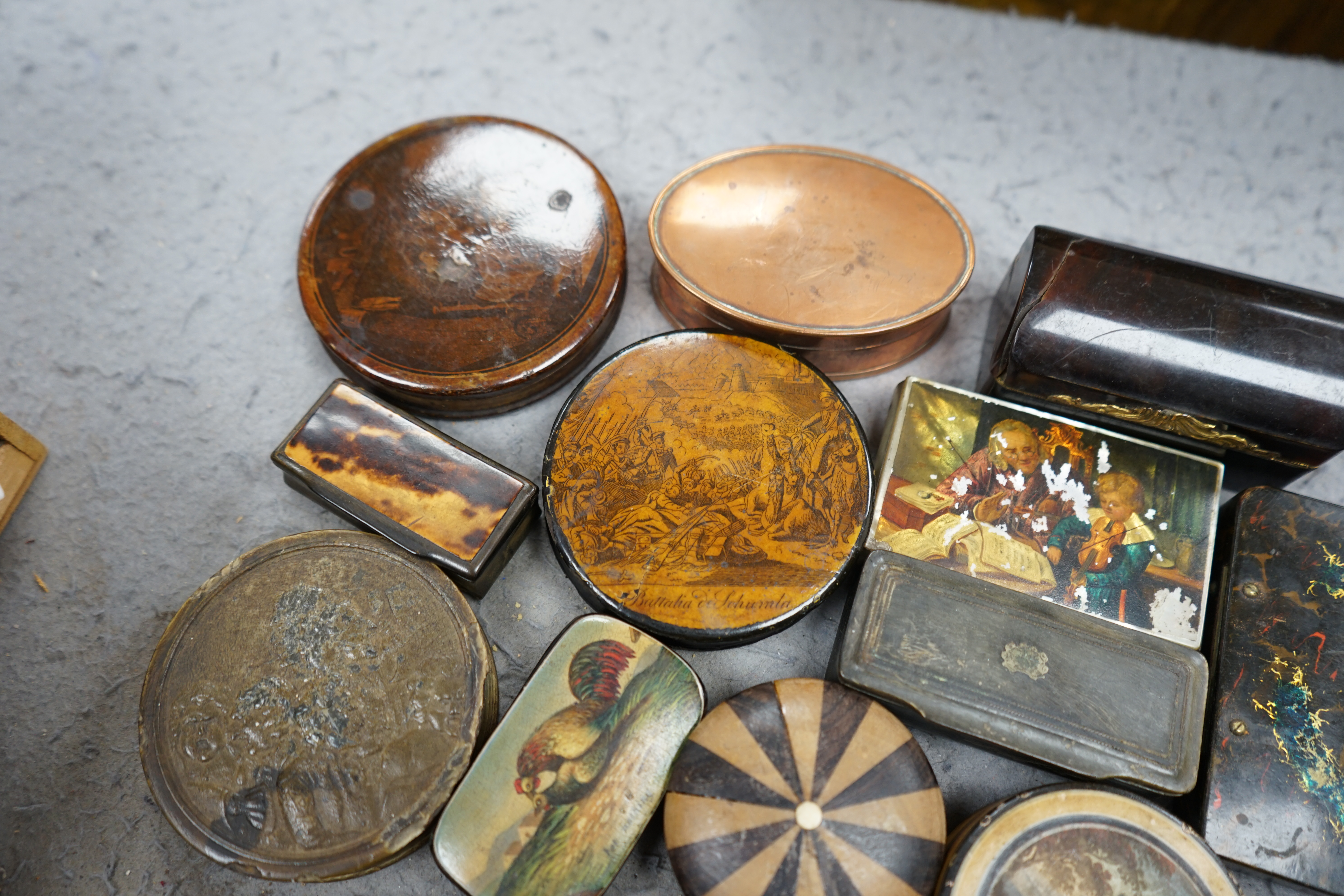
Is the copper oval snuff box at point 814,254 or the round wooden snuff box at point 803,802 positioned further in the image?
the copper oval snuff box at point 814,254

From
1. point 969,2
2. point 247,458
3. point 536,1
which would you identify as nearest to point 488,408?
point 247,458

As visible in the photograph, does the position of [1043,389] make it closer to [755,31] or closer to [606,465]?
[606,465]

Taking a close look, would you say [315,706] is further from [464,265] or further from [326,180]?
[326,180]

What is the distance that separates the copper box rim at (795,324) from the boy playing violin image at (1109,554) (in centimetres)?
63

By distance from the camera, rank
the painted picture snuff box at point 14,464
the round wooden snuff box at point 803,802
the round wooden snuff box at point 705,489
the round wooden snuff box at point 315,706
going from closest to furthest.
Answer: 1. the round wooden snuff box at point 803,802
2. the round wooden snuff box at point 315,706
3. the round wooden snuff box at point 705,489
4. the painted picture snuff box at point 14,464

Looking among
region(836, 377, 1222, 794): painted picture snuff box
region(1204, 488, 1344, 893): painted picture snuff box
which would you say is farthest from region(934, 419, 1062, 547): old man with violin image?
region(1204, 488, 1344, 893): painted picture snuff box

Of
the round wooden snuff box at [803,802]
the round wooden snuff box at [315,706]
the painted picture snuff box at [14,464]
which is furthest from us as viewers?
the painted picture snuff box at [14,464]

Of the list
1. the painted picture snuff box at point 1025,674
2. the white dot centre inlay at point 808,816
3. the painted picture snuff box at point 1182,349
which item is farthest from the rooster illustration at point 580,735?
the painted picture snuff box at point 1182,349

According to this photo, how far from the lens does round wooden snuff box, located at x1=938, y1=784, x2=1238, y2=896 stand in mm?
1599

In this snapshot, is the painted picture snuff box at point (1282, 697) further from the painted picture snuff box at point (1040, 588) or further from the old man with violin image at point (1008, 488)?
the old man with violin image at point (1008, 488)

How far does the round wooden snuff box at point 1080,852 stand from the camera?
1599 mm

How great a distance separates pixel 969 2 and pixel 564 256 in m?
1.82

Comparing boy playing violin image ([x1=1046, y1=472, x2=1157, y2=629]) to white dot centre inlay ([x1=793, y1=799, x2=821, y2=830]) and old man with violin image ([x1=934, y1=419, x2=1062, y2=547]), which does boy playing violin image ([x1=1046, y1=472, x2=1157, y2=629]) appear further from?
white dot centre inlay ([x1=793, y1=799, x2=821, y2=830])

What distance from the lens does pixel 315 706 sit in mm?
1770
